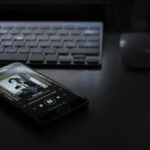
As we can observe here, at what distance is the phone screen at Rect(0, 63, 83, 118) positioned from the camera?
1.09ft

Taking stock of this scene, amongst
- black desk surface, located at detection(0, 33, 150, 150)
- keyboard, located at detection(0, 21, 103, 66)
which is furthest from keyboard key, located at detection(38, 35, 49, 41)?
black desk surface, located at detection(0, 33, 150, 150)

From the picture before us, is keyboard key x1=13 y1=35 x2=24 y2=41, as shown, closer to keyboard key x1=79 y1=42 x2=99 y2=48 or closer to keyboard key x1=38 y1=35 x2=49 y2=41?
keyboard key x1=38 y1=35 x2=49 y2=41

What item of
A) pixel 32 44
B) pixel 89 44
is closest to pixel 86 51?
pixel 89 44

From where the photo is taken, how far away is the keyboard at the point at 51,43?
456 millimetres

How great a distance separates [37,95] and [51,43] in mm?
182

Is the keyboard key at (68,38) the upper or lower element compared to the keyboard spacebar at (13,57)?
upper

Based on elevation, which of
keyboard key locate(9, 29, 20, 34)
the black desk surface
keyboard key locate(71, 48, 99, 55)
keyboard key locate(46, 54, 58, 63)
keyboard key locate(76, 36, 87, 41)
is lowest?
the black desk surface

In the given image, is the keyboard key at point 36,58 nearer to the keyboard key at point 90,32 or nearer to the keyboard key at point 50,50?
the keyboard key at point 50,50

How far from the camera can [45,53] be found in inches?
18.6

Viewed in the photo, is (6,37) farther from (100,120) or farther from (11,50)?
(100,120)

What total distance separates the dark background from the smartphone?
0.02m

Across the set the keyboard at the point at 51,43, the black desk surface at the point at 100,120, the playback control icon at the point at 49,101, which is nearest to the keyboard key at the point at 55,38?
the keyboard at the point at 51,43

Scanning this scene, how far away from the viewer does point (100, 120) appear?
328mm

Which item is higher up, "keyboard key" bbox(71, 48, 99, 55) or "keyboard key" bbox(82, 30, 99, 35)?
"keyboard key" bbox(82, 30, 99, 35)
